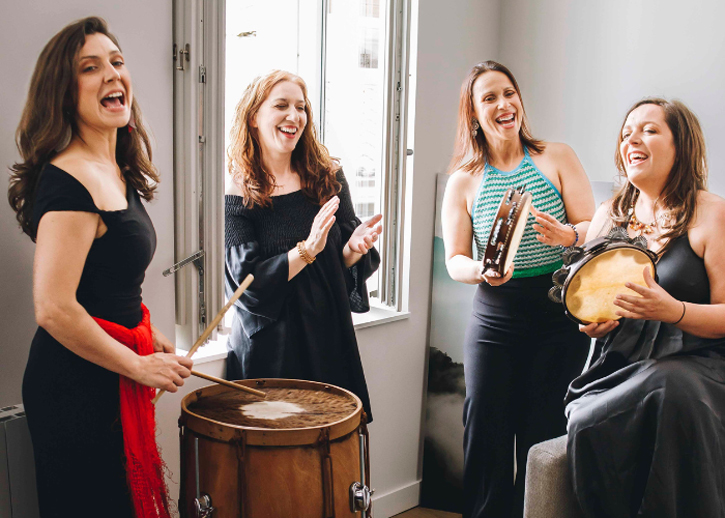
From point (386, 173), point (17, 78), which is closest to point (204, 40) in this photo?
point (17, 78)

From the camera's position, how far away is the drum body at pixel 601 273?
175 cm

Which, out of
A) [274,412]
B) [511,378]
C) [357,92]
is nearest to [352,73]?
[357,92]

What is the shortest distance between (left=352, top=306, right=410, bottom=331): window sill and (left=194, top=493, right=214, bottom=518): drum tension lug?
1.21 m

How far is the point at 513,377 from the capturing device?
7.64 ft

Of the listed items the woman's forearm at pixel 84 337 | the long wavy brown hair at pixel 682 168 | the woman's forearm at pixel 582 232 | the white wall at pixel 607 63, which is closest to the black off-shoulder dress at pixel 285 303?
the woman's forearm at pixel 84 337

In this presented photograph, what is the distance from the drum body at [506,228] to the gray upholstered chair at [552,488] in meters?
0.54

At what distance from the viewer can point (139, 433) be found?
63.7 inches

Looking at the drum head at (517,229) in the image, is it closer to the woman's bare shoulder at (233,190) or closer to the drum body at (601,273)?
the drum body at (601,273)

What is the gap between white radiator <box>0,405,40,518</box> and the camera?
1.64 meters

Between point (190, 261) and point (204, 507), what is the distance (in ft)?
2.52

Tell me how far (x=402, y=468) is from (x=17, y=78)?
2.23m

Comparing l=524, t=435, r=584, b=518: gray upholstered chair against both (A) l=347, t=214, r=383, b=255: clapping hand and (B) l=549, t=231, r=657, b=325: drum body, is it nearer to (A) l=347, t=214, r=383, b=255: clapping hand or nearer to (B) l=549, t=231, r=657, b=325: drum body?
(B) l=549, t=231, r=657, b=325: drum body

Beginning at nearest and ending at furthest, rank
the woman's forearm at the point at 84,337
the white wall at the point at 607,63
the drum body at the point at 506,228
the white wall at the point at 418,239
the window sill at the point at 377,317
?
the woman's forearm at the point at 84,337 → the drum body at the point at 506,228 → the white wall at the point at 607,63 → the window sill at the point at 377,317 → the white wall at the point at 418,239

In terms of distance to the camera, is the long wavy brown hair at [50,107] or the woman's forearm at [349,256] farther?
the woman's forearm at [349,256]
